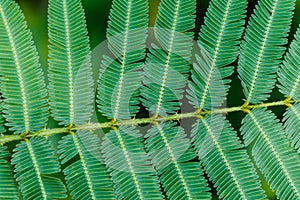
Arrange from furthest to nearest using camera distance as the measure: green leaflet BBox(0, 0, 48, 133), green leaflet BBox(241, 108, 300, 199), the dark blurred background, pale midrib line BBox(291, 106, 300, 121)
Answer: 1. the dark blurred background
2. pale midrib line BBox(291, 106, 300, 121)
3. green leaflet BBox(241, 108, 300, 199)
4. green leaflet BBox(0, 0, 48, 133)

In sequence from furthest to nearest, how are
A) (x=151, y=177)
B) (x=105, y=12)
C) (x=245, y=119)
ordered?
(x=105, y=12), (x=245, y=119), (x=151, y=177)

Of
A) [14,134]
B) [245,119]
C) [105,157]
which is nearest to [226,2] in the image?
[245,119]

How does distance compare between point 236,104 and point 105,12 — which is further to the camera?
point 105,12

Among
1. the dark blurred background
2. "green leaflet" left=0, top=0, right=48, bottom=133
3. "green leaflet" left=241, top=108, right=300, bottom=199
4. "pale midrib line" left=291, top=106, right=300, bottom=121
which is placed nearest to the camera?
"green leaflet" left=0, top=0, right=48, bottom=133

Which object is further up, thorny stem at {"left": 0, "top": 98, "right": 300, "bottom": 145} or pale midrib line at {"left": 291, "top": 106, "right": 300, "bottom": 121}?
pale midrib line at {"left": 291, "top": 106, "right": 300, "bottom": 121}

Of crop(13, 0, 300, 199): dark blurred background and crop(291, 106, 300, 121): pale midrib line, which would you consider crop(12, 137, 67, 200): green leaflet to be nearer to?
crop(13, 0, 300, 199): dark blurred background

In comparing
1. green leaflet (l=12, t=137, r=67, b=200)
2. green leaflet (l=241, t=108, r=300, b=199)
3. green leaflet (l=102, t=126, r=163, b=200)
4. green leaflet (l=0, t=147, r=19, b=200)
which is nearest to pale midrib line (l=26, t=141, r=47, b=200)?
green leaflet (l=12, t=137, r=67, b=200)

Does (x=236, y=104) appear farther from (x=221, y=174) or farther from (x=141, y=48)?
(x=141, y=48)

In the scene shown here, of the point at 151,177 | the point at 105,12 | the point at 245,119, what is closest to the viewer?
the point at 151,177
